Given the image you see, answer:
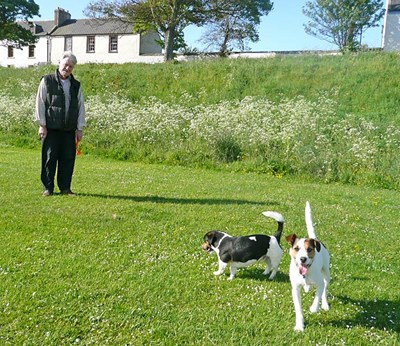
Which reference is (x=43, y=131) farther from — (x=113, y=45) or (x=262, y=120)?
(x=113, y=45)

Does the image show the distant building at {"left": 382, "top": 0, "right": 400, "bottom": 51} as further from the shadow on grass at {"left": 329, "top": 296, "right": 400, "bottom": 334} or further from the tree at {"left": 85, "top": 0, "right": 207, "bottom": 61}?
the shadow on grass at {"left": 329, "top": 296, "right": 400, "bottom": 334}

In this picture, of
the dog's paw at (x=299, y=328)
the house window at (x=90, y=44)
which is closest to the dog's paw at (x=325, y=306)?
the dog's paw at (x=299, y=328)

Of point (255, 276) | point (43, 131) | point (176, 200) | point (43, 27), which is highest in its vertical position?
point (43, 27)

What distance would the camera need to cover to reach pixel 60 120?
7.52 meters

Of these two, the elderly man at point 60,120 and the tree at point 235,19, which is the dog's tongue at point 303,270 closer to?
the elderly man at point 60,120

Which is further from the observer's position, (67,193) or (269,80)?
(269,80)

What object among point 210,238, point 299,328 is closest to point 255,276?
point 210,238

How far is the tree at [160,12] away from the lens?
32.7 metres

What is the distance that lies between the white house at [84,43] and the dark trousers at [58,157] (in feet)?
126

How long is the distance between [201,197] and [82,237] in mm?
3379

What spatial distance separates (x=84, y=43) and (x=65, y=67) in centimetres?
4655

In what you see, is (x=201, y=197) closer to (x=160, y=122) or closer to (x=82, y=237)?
(x=82, y=237)

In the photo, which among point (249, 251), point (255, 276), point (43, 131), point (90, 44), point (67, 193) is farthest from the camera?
point (90, 44)

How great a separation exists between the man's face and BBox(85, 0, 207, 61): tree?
25931mm
